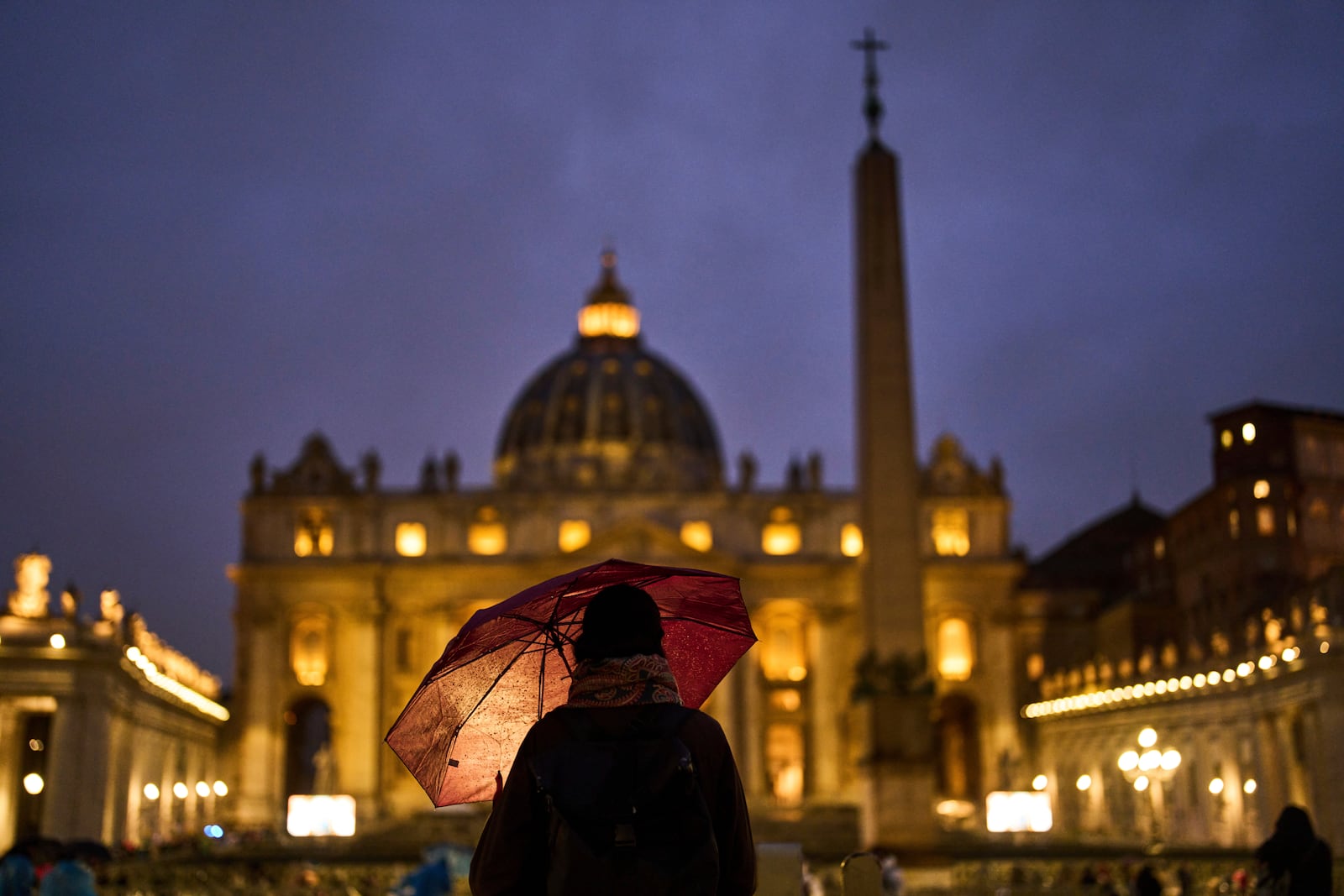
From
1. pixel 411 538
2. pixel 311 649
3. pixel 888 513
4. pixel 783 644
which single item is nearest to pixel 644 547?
pixel 783 644

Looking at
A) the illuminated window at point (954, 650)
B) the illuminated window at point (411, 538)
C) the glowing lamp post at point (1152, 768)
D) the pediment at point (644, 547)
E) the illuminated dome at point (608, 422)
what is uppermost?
the illuminated dome at point (608, 422)

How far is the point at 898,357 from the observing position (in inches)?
1209

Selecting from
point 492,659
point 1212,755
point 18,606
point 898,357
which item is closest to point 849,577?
point 1212,755

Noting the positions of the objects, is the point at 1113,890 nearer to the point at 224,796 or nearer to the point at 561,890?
the point at 561,890

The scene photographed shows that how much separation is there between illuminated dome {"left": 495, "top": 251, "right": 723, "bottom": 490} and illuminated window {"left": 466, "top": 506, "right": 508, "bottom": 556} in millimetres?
15366

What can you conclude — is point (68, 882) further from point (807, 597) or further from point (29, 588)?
point (807, 597)

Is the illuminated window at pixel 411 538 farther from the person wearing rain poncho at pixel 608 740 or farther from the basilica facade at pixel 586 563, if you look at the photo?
the person wearing rain poncho at pixel 608 740

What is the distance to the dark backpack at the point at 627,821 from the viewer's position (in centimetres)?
453

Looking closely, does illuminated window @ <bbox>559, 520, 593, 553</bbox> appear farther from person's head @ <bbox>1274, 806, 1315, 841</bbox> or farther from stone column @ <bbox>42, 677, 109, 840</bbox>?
person's head @ <bbox>1274, 806, 1315, 841</bbox>

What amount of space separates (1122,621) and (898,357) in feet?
171

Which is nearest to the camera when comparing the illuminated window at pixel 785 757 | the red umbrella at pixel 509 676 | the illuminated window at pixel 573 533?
the red umbrella at pixel 509 676

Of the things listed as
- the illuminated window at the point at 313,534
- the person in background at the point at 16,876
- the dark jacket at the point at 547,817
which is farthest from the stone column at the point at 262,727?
the dark jacket at the point at 547,817

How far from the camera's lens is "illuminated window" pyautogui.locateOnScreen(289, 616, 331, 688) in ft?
271

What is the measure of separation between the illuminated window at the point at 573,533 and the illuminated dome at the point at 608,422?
50.8 ft
